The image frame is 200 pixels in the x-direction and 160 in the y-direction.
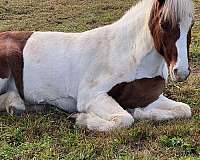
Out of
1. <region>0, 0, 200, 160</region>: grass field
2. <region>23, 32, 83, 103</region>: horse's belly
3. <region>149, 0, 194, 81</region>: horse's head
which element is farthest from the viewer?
<region>23, 32, 83, 103</region>: horse's belly

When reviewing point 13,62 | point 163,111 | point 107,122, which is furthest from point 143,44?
point 13,62

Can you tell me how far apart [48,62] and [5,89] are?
601 mm

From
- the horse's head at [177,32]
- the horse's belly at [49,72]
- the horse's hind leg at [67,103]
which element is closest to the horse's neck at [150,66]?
the horse's head at [177,32]

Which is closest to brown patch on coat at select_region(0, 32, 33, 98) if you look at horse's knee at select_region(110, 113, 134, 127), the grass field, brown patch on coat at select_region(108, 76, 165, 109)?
the grass field

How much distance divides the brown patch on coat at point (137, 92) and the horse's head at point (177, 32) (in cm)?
58

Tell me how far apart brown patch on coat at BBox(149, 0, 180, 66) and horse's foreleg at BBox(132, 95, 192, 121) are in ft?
2.02

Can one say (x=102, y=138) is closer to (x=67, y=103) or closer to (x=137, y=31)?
(x=67, y=103)

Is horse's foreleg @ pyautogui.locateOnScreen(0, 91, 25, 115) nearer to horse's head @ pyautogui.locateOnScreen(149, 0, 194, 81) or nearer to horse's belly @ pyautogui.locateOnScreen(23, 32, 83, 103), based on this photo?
horse's belly @ pyautogui.locateOnScreen(23, 32, 83, 103)

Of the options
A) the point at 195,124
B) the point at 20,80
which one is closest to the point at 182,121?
the point at 195,124

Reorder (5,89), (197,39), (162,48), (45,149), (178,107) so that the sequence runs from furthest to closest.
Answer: (197,39)
(5,89)
(178,107)
(162,48)
(45,149)

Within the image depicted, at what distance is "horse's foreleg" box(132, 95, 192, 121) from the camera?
16.8ft

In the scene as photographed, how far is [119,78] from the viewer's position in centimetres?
507

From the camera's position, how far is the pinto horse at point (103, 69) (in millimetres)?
4883

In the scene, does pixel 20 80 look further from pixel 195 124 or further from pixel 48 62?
pixel 195 124
